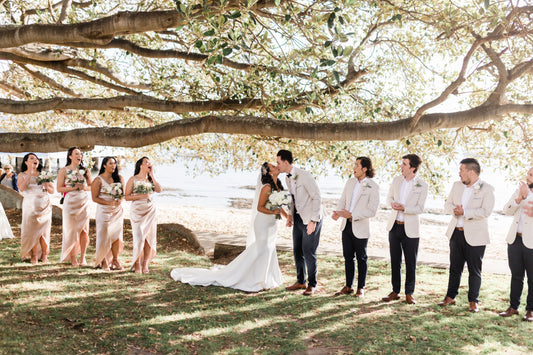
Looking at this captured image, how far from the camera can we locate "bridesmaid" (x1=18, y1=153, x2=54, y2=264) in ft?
27.2

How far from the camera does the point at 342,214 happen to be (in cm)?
701

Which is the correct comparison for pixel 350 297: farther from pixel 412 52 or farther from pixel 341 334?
pixel 412 52

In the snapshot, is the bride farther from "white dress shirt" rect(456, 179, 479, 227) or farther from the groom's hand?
"white dress shirt" rect(456, 179, 479, 227)

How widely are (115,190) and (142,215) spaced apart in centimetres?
68

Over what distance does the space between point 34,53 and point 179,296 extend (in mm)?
6313

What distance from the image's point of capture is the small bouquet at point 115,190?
8040mm

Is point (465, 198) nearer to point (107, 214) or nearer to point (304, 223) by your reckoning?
point (304, 223)

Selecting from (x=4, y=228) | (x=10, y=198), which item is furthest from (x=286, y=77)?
(x=10, y=198)

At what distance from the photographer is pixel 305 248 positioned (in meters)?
7.26

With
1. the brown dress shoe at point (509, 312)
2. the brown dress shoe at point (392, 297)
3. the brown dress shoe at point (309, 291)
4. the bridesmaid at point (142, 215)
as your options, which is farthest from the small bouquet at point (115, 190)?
the brown dress shoe at point (509, 312)

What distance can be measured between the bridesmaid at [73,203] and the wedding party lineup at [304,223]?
0.06ft

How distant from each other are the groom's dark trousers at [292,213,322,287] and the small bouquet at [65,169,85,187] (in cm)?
420

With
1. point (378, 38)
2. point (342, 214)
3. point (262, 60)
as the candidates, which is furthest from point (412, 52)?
point (342, 214)

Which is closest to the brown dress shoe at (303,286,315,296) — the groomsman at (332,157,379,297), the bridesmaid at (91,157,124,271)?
the groomsman at (332,157,379,297)
